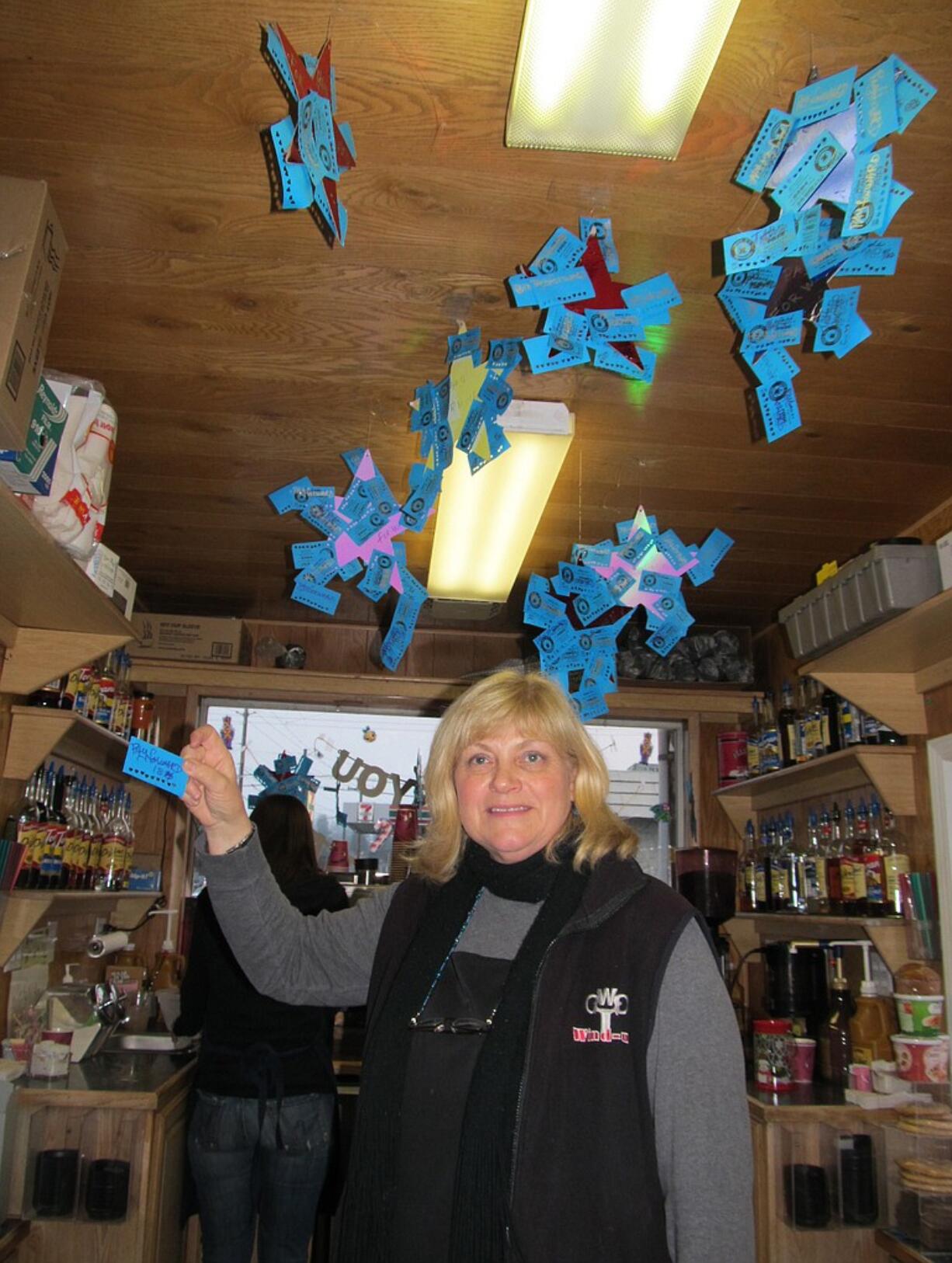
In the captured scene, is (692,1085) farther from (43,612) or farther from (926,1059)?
(43,612)

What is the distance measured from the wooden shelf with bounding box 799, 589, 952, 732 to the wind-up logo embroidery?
1761mm

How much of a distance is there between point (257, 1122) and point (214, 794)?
5.68 ft

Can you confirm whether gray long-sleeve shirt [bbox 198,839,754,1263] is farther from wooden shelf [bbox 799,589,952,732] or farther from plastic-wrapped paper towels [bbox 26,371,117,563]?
wooden shelf [bbox 799,589,952,732]

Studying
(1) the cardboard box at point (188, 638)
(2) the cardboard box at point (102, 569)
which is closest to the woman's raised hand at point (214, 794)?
(2) the cardboard box at point (102, 569)

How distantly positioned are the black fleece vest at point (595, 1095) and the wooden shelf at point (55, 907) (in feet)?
6.66

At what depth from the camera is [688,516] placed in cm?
343

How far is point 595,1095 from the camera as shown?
4.13 ft

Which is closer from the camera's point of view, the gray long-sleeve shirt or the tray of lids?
the gray long-sleeve shirt

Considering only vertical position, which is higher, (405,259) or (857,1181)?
(405,259)

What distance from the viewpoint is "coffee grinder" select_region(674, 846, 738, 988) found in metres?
3.99

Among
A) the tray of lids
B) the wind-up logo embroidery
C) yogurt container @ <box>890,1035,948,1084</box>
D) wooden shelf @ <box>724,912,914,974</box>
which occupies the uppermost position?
wooden shelf @ <box>724,912,914,974</box>

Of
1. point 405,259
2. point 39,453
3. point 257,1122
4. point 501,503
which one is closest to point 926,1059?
point 257,1122

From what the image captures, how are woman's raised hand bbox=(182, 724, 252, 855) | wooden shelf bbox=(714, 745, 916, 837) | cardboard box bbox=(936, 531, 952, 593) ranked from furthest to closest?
wooden shelf bbox=(714, 745, 916, 837) → cardboard box bbox=(936, 531, 952, 593) → woman's raised hand bbox=(182, 724, 252, 855)

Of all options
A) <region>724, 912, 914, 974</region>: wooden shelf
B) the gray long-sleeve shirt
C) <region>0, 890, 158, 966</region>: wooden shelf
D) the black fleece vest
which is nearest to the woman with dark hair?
<region>0, 890, 158, 966</region>: wooden shelf
